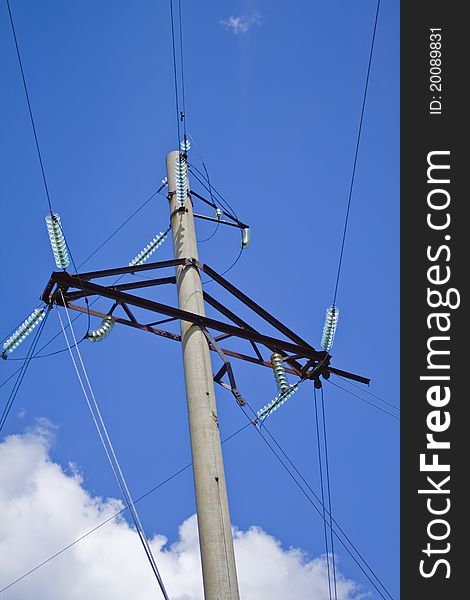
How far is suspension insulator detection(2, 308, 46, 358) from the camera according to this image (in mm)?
11586

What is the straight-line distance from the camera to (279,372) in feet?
39.0

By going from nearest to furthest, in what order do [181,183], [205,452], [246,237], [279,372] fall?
[205,452], [279,372], [181,183], [246,237]

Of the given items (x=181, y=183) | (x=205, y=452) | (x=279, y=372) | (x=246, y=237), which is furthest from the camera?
(x=246, y=237)

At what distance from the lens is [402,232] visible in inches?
485

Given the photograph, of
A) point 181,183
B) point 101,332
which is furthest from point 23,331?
point 181,183

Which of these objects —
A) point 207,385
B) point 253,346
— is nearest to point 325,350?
point 253,346

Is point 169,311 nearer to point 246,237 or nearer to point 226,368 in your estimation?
point 226,368

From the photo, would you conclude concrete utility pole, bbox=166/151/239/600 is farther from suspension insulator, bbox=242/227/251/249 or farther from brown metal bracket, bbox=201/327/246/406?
suspension insulator, bbox=242/227/251/249

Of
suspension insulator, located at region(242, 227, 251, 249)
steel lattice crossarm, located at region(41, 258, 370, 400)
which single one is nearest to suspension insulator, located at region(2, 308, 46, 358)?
steel lattice crossarm, located at region(41, 258, 370, 400)

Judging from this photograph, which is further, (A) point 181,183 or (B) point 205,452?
(A) point 181,183

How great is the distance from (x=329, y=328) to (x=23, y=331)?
499cm

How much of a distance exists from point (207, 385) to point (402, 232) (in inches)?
179

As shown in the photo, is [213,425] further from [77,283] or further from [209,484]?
[77,283]

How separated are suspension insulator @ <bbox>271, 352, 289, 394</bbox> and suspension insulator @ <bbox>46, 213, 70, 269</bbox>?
11.6ft
